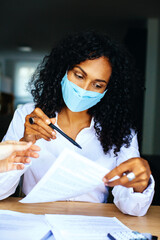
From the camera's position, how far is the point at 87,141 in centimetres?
138

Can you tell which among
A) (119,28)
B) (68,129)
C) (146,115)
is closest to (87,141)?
(68,129)

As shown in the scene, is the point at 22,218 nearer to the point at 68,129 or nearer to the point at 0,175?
the point at 0,175

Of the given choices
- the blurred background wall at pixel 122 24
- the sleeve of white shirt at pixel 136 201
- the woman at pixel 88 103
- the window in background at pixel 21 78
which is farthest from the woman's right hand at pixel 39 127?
the window in background at pixel 21 78

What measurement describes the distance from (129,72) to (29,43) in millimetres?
5937

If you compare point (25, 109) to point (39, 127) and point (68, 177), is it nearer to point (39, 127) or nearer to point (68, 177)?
point (39, 127)

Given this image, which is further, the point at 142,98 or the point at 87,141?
the point at 142,98

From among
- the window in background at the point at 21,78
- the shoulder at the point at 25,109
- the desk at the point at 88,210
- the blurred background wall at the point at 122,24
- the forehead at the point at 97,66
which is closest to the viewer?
the desk at the point at 88,210

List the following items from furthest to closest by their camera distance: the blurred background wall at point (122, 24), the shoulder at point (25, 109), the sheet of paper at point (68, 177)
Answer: the blurred background wall at point (122, 24), the shoulder at point (25, 109), the sheet of paper at point (68, 177)

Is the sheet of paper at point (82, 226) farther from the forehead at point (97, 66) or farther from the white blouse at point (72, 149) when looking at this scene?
the forehead at point (97, 66)

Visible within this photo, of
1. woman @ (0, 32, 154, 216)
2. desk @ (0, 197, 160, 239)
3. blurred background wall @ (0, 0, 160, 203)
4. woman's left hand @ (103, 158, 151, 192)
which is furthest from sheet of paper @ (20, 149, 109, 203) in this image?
blurred background wall @ (0, 0, 160, 203)

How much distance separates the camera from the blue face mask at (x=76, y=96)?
4.16 ft

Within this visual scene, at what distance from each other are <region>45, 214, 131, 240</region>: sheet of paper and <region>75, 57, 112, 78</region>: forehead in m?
0.63

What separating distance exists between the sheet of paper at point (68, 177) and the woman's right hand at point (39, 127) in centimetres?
23

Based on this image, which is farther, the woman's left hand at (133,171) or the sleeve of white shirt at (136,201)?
the sleeve of white shirt at (136,201)
